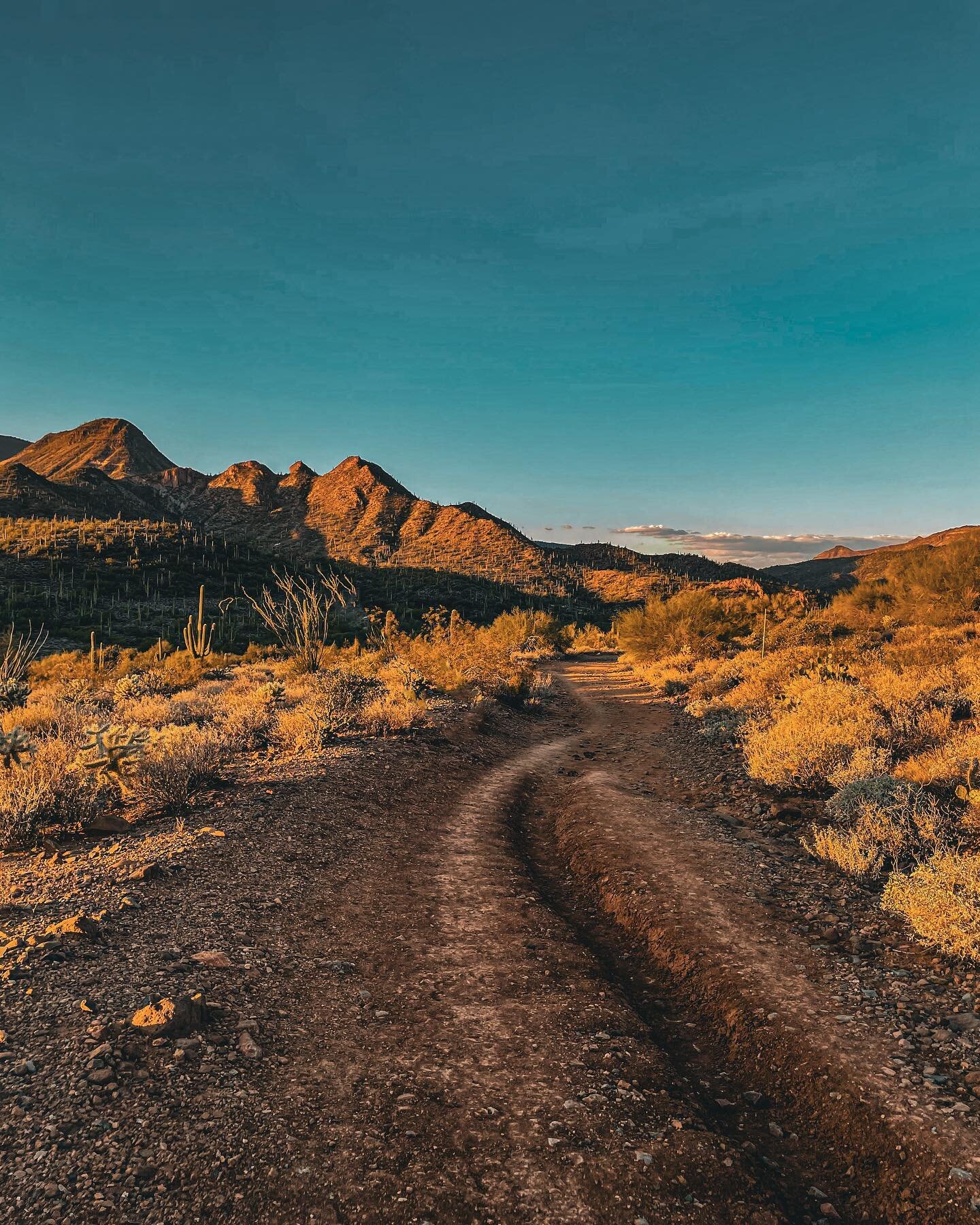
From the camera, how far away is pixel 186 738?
10109 mm

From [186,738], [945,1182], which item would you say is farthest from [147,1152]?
[186,738]

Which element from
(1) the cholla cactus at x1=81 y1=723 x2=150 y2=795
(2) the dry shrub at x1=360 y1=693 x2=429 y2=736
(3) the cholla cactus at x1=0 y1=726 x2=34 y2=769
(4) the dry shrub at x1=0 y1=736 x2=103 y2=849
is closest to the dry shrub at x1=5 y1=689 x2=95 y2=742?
(3) the cholla cactus at x1=0 y1=726 x2=34 y2=769

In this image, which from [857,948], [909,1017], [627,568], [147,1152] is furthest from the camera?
[627,568]

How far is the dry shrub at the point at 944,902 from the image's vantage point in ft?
16.2

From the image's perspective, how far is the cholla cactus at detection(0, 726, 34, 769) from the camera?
8.49 m

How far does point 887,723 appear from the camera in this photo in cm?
1034

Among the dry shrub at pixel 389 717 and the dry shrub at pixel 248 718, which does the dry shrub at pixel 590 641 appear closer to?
the dry shrub at pixel 389 717

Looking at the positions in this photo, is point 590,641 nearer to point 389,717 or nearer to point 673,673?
point 673,673

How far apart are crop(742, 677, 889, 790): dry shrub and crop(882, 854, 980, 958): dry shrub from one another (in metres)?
3.00

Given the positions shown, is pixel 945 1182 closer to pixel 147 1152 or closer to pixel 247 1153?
pixel 247 1153

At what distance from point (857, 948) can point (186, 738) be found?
374 inches

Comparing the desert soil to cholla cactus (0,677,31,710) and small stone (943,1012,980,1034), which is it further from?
cholla cactus (0,677,31,710)

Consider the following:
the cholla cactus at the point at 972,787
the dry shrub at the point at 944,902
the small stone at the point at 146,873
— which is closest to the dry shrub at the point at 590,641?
the cholla cactus at the point at 972,787

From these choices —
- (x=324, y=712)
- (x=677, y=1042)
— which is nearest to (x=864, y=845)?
(x=677, y=1042)
